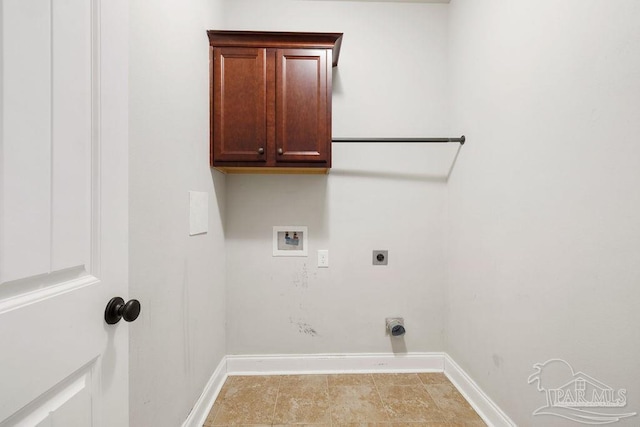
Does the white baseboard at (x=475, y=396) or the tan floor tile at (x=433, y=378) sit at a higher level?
the white baseboard at (x=475, y=396)

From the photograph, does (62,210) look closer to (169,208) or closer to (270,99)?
(169,208)

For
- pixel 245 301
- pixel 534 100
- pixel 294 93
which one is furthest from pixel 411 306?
pixel 294 93

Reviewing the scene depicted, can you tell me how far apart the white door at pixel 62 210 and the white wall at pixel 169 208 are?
0.87 feet

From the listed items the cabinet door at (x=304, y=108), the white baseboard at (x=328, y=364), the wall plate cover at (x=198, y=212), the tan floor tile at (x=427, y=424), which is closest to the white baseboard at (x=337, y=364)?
the white baseboard at (x=328, y=364)

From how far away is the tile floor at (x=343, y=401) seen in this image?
1449mm

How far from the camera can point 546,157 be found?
1.10 metres

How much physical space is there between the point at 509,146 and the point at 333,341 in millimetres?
1635

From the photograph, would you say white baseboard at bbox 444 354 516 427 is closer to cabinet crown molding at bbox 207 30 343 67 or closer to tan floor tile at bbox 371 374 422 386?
tan floor tile at bbox 371 374 422 386

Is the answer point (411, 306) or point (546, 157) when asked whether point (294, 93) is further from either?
point (411, 306)

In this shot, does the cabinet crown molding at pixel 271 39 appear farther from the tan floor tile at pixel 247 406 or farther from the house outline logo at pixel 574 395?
the tan floor tile at pixel 247 406

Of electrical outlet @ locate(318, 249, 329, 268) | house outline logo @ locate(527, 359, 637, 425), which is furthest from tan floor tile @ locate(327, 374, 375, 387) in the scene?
house outline logo @ locate(527, 359, 637, 425)

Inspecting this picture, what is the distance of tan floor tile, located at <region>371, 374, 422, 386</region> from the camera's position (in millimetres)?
1771

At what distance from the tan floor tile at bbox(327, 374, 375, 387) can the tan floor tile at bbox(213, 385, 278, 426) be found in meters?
0.38

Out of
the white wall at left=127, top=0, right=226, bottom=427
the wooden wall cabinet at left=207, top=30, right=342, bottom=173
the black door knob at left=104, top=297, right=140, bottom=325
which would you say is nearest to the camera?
the black door knob at left=104, top=297, right=140, bottom=325
